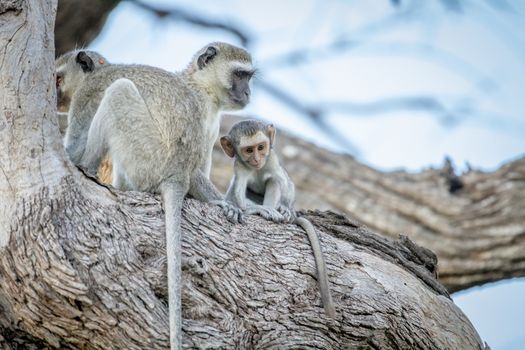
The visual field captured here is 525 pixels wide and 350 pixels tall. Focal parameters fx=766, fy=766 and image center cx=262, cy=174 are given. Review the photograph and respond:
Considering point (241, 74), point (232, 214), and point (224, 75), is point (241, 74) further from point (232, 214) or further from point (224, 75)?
point (232, 214)

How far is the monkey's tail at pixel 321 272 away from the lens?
5.17m

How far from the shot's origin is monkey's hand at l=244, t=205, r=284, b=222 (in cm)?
578

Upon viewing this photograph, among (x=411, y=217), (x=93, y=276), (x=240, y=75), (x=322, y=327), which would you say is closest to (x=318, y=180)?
(x=411, y=217)

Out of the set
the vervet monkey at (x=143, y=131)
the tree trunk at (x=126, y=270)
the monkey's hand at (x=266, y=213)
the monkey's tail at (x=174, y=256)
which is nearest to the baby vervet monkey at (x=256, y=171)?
the monkey's hand at (x=266, y=213)

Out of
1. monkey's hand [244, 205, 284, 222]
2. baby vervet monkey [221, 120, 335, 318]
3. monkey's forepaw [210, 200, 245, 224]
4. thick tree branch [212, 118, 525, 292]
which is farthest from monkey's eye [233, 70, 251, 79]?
thick tree branch [212, 118, 525, 292]

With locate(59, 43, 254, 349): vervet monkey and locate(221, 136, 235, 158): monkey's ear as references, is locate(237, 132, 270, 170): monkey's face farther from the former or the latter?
locate(59, 43, 254, 349): vervet monkey

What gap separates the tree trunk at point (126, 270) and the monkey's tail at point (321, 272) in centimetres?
5

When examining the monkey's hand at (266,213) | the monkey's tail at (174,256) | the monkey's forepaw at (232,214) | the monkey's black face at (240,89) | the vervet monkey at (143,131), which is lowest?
the monkey's tail at (174,256)

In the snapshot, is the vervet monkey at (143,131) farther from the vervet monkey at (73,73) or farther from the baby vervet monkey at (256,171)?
the baby vervet monkey at (256,171)

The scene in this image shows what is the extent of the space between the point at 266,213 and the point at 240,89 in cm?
194

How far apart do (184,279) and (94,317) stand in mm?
650

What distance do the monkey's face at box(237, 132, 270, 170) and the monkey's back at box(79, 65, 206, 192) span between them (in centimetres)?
104

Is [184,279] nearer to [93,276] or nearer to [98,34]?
[93,276]

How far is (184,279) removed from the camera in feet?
15.5
